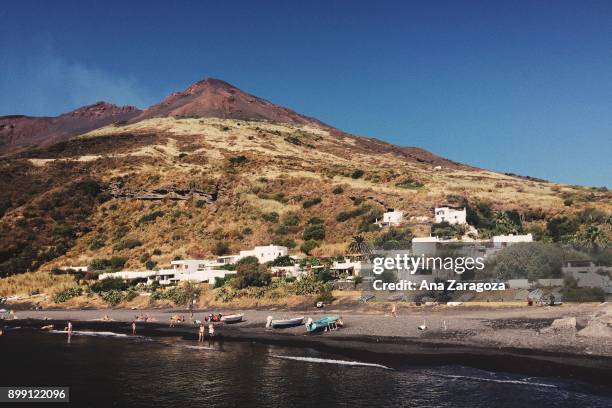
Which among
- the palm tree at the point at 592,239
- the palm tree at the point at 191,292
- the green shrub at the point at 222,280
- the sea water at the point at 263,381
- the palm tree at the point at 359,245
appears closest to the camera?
the sea water at the point at 263,381

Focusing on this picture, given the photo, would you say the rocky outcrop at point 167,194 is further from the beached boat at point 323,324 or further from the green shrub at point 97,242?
the beached boat at point 323,324

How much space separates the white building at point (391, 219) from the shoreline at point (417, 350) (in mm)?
35065

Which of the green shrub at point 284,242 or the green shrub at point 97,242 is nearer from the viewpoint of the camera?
the green shrub at point 284,242


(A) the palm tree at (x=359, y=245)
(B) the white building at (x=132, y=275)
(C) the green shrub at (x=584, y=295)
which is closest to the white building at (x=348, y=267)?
(A) the palm tree at (x=359, y=245)

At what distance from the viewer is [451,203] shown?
83875 millimetres

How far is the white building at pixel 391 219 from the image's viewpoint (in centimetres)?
7769

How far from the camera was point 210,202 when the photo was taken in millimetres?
100188

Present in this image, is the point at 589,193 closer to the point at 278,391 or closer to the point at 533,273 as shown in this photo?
the point at 533,273

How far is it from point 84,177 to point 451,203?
80.9 meters

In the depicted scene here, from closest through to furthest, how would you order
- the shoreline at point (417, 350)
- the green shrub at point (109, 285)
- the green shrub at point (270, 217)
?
1. the shoreline at point (417, 350)
2. the green shrub at point (109, 285)
3. the green shrub at point (270, 217)

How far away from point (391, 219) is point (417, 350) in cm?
4913

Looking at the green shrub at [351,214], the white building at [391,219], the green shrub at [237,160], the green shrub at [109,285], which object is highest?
the green shrub at [237,160]

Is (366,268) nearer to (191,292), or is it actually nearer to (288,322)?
(288,322)

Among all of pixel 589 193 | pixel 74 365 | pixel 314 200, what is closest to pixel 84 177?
pixel 314 200
